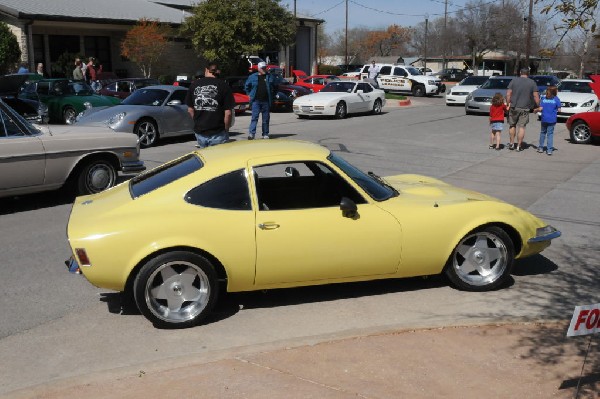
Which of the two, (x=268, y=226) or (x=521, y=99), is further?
(x=521, y=99)

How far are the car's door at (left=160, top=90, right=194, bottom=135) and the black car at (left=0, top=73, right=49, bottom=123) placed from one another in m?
3.00

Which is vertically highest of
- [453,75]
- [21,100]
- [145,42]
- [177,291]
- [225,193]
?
[145,42]

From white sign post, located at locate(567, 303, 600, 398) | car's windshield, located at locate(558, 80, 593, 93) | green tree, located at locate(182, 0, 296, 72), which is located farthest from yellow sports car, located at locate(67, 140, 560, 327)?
green tree, located at locate(182, 0, 296, 72)

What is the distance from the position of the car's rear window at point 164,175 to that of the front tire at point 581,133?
1358cm

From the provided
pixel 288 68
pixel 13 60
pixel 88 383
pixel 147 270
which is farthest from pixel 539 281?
pixel 288 68

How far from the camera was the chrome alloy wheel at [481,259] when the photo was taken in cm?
588

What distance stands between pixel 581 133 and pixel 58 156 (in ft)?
43.3

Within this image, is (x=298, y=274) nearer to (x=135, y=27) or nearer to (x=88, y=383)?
(x=88, y=383)

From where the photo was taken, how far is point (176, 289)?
515 cm

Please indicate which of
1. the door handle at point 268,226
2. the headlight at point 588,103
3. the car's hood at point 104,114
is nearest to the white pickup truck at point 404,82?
the headlight at point 588,103

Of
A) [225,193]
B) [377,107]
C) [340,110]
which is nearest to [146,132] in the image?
[340,110]

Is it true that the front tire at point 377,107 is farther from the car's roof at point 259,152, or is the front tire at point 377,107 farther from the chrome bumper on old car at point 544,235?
the car's roof at point 259,152

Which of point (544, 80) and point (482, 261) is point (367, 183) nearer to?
point (482, 261)

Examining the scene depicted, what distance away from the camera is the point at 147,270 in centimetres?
502
